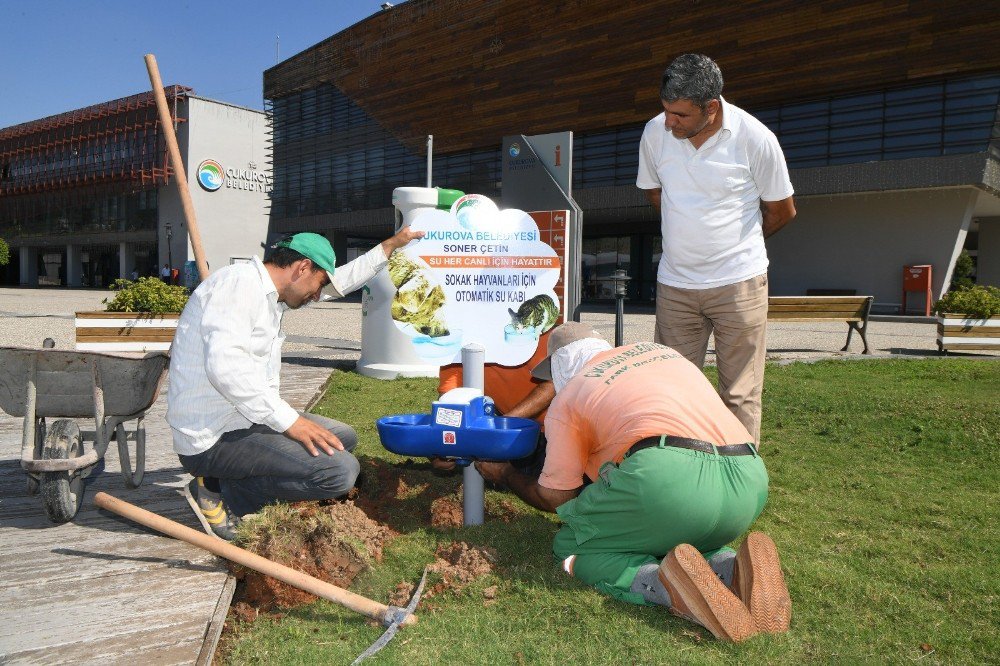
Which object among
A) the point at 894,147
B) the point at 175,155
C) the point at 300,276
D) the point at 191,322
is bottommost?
the point at 191,322

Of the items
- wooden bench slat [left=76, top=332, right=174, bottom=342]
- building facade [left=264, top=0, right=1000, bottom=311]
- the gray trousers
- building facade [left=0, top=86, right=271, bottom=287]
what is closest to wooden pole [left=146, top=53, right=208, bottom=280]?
the gray trousers

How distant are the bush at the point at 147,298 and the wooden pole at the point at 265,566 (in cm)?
677

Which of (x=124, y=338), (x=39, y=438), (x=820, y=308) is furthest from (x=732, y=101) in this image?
(x=39, y=438)

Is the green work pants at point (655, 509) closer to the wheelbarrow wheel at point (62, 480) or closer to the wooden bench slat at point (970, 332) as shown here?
the wheelbarrow wheel at point (62, 480)

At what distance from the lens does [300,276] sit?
3420 millimetres

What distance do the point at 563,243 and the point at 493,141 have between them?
86.1 ft

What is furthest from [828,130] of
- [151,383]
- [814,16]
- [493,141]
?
[151,383]

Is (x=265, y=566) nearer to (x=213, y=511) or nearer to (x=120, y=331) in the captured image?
(x=213, y=511)

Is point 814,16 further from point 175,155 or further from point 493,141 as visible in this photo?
point 175,155

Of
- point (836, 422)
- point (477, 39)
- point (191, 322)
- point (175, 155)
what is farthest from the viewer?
point (477, 39)

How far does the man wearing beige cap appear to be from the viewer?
2557mm

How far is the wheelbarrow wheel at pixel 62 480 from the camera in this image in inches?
137

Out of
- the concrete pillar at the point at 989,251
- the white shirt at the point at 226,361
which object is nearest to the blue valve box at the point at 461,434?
the white shirt at the point at 226,361

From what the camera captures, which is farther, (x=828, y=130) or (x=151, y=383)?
(x=828, y=130)
